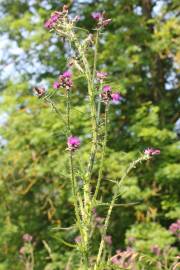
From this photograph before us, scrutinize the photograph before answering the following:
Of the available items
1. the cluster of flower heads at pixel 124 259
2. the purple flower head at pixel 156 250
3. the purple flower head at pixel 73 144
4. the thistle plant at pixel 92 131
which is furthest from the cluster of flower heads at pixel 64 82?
the purple flower head at pixel 156 250

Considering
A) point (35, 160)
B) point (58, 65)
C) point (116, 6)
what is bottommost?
point (35, 160)

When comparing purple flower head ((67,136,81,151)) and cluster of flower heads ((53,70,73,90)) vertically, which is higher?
cluster of flower heads ((53,70,73,90))

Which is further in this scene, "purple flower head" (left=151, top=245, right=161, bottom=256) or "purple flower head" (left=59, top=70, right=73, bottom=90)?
"purple flower head" (left=151, top=245, right=161, bottom=256)

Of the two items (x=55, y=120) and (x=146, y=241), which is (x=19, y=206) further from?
(x=146, y=241)

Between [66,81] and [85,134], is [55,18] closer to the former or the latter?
[66,81]

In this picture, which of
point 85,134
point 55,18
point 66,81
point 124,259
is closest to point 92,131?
point 66,81

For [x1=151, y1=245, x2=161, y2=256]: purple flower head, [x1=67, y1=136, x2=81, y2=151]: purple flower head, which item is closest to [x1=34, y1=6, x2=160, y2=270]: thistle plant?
[x1=67, y1=136, x2=81, y2=151]: purple flower head

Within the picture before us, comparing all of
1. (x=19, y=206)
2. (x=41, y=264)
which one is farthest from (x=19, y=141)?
(x=41, y=264)

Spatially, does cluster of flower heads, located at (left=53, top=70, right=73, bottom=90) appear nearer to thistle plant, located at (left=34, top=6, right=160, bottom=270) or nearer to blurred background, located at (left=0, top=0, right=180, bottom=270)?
thistle plant, located at (left=34, top=6, right=160, bottom=270)
